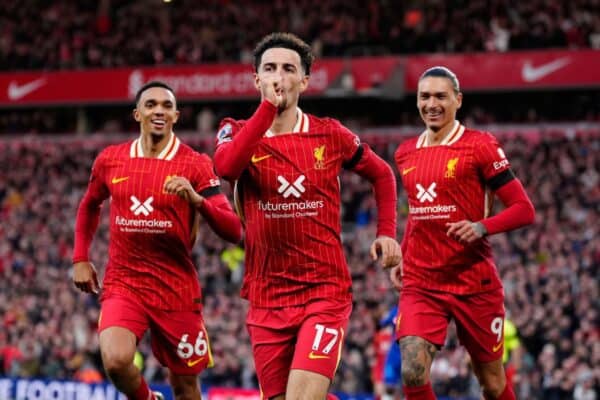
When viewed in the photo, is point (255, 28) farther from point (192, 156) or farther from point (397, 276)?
point (397, 276)

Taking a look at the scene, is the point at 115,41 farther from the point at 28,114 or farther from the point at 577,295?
the point at 577,295

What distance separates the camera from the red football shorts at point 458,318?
8.04m

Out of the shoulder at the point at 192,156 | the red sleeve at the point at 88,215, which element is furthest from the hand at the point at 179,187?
the red sleeve at the point at 88,215

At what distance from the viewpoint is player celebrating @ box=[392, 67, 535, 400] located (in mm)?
8039

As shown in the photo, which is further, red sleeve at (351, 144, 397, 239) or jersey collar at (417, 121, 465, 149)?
jersey collar at (417, 121, 465, 149)

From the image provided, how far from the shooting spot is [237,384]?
59.3 feet

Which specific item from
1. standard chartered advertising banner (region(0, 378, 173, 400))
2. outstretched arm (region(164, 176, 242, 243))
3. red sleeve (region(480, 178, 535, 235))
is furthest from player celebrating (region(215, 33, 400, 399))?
standard chartered advertising banner (region(0, 378, 173, 400))

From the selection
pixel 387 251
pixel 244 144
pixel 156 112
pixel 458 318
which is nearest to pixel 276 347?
pixel 387 251

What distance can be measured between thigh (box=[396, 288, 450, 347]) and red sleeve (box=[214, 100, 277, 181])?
1849 millimetres

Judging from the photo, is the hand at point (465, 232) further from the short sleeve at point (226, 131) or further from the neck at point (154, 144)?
the neck at point (154, 144)

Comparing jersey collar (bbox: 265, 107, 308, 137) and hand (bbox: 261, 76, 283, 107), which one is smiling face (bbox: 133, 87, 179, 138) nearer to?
jersey collar (bbox: 265, 107, 308, 137)

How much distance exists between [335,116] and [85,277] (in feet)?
76.8

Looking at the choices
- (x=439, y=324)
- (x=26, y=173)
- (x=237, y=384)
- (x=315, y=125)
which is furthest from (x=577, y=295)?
(x=26, y=173)

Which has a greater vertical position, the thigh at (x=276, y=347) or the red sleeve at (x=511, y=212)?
the red sleeve at (x=511, y=212)
